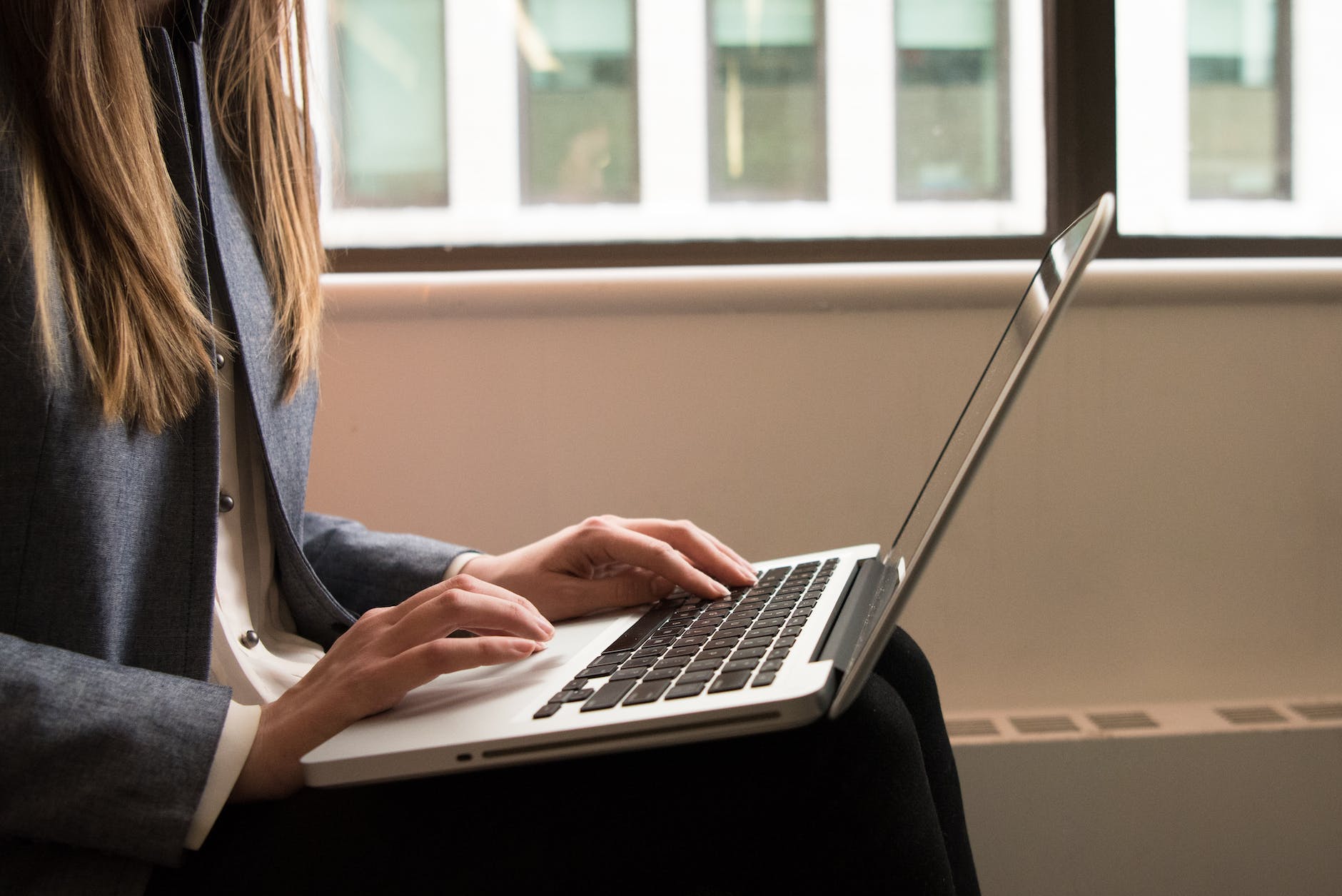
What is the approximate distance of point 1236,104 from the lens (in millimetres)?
1395

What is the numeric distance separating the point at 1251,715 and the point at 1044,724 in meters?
0.26

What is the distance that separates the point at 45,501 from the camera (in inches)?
21.5

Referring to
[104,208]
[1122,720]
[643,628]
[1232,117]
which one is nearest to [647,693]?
[643,628]

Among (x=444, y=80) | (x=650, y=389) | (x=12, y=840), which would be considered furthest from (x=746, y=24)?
(x=12, y=840)

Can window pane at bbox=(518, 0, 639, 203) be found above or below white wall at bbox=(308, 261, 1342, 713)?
above

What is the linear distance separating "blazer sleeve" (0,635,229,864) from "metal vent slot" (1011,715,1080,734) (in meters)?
1.00

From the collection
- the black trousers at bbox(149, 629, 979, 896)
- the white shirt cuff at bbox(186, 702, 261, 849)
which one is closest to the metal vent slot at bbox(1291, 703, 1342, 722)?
the black trousers at bbox(149, 629, 979, 896)

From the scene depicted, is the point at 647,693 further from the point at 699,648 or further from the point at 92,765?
the point at 92,765

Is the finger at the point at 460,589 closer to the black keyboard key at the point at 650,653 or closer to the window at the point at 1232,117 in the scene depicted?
the black keyboard key at the point at 650,653

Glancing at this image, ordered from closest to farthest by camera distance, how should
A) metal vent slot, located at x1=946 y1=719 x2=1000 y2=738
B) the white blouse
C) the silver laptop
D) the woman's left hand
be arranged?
the silver laptop, the white blouse, the woman's left hand, metal vent slot, located at x1=946 y1=719 x2=1000 y2=738

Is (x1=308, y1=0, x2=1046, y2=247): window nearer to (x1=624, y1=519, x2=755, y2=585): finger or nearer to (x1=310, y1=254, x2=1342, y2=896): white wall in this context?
A: (x1=310, y1=254, x2=1342, y2=896): white wall

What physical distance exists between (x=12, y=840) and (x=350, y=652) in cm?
18

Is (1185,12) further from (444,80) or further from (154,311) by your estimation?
(154,311)

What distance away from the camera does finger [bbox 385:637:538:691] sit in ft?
1.57
